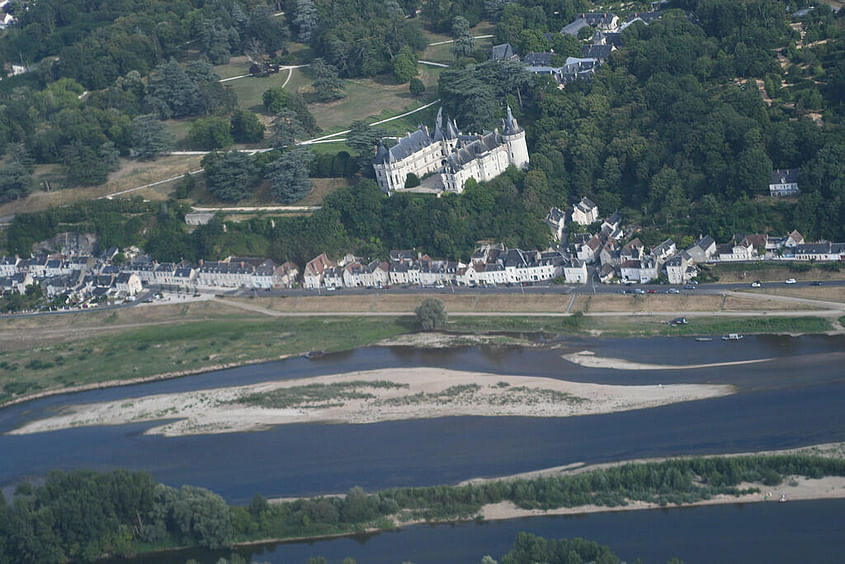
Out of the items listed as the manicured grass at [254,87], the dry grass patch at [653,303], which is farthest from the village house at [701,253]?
the manicured grass at [254,87]

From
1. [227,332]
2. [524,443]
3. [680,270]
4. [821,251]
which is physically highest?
[821,251]

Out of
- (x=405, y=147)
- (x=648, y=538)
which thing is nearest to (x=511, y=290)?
(x=405, y=147)

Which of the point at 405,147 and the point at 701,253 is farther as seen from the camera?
the point at 405,147

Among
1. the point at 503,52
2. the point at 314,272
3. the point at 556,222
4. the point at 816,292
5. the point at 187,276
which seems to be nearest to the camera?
the point at 816,292

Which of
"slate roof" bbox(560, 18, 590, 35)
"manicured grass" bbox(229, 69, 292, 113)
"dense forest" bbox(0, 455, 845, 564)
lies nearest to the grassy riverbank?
"dense forest" bbox(0, 455, 845, 564)

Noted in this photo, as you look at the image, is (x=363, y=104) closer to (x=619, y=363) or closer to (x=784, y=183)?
(x=784, y=183)

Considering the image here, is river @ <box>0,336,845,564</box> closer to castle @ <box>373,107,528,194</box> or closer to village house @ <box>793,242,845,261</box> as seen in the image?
village house @ <box>793,242,845,261</box>
